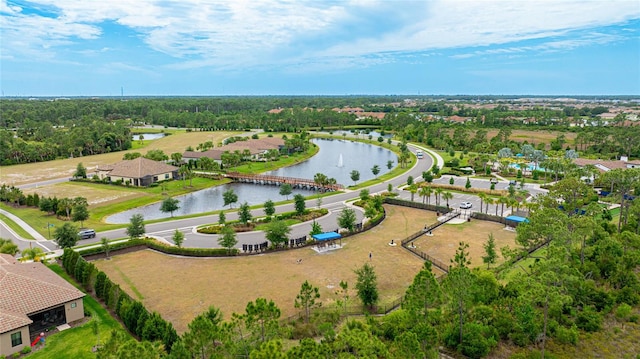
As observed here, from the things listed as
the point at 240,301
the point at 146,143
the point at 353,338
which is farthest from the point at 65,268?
the point at 146,143

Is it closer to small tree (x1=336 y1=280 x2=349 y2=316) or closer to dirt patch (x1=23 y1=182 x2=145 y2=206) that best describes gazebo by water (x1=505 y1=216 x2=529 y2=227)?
small tree (x1=336 y1=280 x2=349 y2=316)

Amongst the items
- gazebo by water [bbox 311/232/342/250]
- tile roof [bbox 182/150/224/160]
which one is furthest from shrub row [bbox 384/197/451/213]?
tile roof [bbox 182/150/224/160]

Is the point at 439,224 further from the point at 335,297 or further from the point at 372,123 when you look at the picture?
the point at 372,123

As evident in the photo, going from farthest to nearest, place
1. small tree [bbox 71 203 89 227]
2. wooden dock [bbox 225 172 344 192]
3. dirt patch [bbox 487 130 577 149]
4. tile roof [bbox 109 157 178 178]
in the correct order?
dirt patch [bbox 487 130 577 149], tile roof [bbox 109 157 178 178], wooden dock [bbox 225 172 344 192], small tree [bbox 71 203 89 227]

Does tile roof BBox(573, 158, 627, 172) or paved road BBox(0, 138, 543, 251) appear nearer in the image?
paved road BBox(0, 138, 543, 251)

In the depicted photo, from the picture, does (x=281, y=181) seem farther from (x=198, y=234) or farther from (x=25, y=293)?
(x=25, y=293)

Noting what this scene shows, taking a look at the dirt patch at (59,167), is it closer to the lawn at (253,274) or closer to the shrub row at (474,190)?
the lawn at (253,274)
